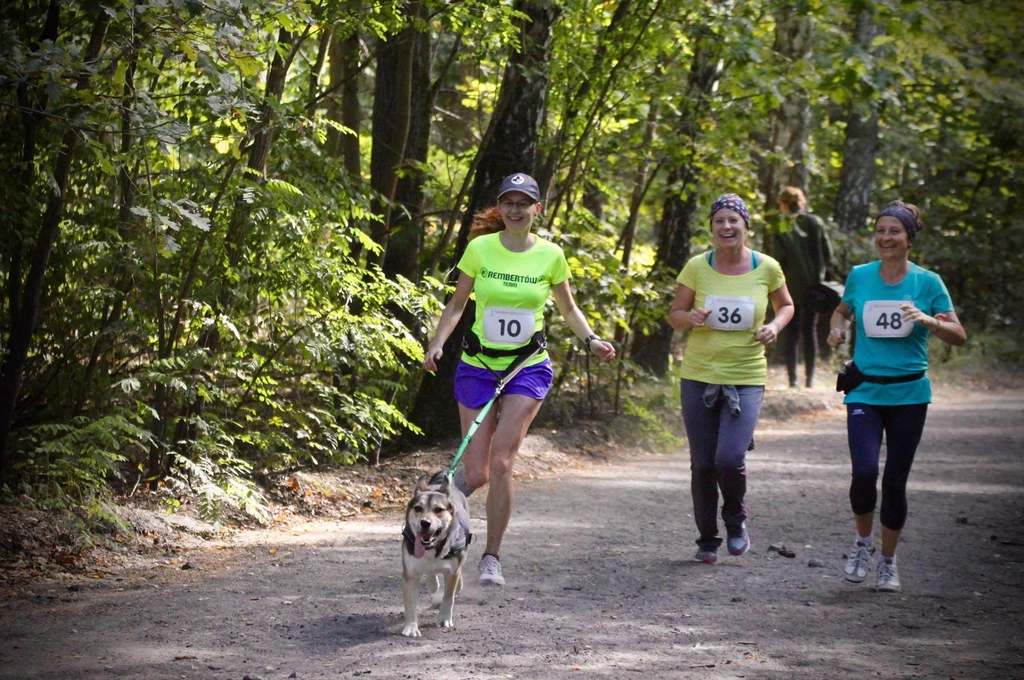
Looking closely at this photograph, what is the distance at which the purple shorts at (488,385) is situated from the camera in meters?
7.07

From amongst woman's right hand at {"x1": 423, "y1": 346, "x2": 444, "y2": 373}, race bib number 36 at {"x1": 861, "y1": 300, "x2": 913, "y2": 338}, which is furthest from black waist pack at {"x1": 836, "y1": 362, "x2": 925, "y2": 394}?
woman's right hand at {"x1": 423, "y1": 346, "x2": 444, "y2": 373}

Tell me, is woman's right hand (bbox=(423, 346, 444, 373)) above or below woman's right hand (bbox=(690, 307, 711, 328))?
below

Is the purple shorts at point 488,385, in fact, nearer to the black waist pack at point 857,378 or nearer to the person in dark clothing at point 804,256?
the black waist pack at point 857,378

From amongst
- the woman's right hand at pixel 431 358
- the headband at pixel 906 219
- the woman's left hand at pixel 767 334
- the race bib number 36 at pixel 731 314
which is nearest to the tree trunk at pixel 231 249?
the woman's right hand at pixel 431 358

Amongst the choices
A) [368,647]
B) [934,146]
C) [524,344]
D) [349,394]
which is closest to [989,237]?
[934,146]

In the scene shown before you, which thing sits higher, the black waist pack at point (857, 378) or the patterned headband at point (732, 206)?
the patterned headband at point (732, 206)

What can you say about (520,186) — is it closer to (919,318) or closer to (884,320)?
(884,320)

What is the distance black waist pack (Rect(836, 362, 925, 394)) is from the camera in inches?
284

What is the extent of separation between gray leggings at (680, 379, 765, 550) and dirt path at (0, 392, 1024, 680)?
0.38 metres

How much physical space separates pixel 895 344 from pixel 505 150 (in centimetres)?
550

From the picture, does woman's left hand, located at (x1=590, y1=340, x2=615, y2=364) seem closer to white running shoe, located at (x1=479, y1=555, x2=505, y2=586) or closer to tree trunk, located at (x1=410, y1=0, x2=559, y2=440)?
white running shoe, located at (x1=479, y1=555, x2=505, y2=586)

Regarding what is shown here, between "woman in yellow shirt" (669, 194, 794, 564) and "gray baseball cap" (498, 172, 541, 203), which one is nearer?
"gray baseball cap" (498, 172, 541, 203)

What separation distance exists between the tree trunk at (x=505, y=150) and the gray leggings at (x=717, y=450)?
4.08 metres

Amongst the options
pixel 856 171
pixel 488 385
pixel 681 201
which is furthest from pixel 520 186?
pixel 856 171
